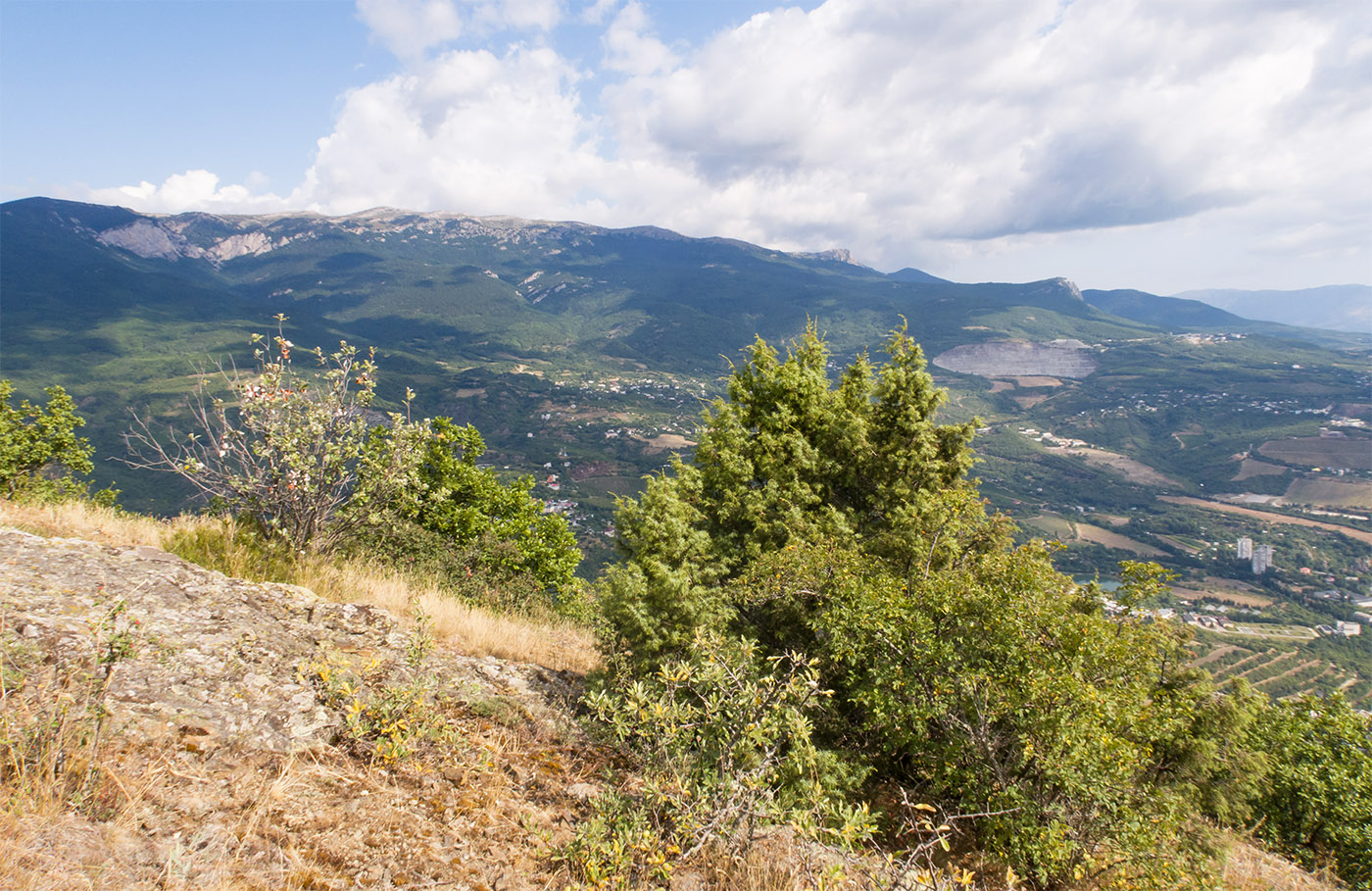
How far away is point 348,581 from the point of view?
9492 mm

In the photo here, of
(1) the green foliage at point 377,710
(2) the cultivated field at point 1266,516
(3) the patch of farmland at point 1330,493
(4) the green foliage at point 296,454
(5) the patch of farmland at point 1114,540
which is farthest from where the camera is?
(3) the patch of farmland at point 1330,493

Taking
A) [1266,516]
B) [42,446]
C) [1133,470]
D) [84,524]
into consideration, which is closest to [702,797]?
[84,524]

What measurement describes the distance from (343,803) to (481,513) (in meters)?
17.5

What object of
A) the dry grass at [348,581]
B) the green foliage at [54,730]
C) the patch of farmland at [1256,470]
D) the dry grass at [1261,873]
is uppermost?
the green foliage at [54,730]

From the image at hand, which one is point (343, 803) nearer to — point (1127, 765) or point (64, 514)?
point (1127, 765)

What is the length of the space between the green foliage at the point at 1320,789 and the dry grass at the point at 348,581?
16.0 meters

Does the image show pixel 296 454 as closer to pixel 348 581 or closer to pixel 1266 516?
pixel 348 581

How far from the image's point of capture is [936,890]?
3.58 m

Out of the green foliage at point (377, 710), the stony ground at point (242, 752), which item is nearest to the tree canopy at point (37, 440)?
the stony ground at point (242, 752)

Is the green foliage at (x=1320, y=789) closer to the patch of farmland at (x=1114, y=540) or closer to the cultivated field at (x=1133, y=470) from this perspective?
the patch of farmland at (x=1114, y=540)

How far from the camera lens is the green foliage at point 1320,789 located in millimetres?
13195

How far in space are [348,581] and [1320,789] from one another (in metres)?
22.5

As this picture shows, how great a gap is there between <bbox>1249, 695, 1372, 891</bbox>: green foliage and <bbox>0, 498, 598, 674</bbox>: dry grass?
52.6 feet

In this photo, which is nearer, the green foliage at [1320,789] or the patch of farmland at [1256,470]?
the green foliage at [1320,789]
